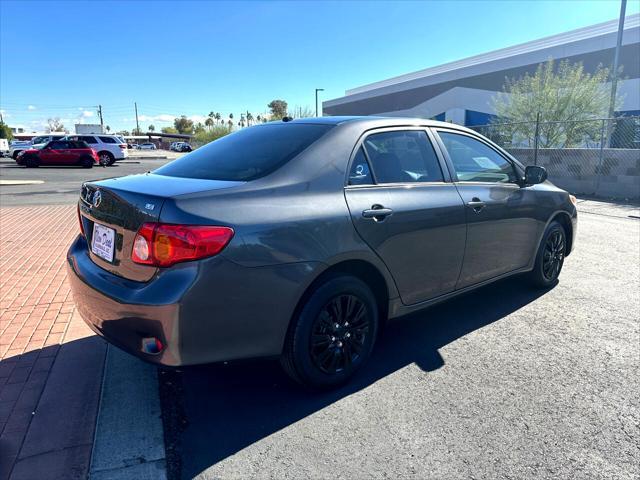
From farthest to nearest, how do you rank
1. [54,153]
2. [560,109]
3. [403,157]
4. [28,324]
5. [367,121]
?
1. [54,153]
2. [560,109]
3. [28,324]
4. [403,157]
5. [367,121]

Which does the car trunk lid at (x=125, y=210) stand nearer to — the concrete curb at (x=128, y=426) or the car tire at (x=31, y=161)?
the concrete curb at (x=128, y=426)

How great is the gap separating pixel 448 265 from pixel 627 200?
35.7ft

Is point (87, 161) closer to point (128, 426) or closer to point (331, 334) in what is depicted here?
point (128, 426)

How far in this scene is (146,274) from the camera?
241cm

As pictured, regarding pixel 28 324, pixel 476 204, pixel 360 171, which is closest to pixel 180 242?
pixel 360 171

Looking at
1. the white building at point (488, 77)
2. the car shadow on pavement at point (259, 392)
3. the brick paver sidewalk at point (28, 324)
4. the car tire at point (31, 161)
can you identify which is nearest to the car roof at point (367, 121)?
the car shadow on pavement at point (259, 392)

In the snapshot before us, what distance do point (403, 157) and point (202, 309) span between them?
6.13 ft

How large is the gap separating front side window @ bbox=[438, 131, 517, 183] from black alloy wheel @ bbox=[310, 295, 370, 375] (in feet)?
4.87

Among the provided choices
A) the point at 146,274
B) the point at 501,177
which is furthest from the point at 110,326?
the point at 501,177

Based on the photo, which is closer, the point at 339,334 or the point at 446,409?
the point at 446,409

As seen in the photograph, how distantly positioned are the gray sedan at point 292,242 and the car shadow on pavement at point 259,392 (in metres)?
0.23

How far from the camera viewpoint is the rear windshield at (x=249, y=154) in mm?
2902

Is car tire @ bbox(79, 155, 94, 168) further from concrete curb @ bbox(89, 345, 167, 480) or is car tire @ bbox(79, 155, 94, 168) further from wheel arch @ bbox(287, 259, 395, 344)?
wheel arch @ bbox(287, 259, 395, 344)

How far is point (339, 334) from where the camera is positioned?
2936mm
